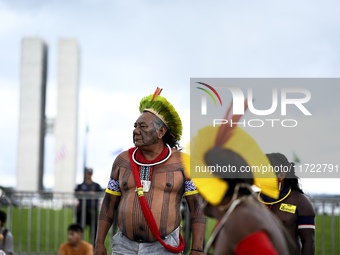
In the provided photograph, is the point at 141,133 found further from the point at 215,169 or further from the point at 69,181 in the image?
the point at 69,181

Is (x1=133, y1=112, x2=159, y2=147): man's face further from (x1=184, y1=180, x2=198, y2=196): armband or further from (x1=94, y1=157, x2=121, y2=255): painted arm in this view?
(x1=184, y1=180, x2=198, y2=196): armband

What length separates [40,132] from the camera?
6172 cm

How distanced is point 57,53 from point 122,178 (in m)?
60.4

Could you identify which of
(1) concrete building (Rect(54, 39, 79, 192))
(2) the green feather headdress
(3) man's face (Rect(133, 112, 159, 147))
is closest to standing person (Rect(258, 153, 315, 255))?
(2) the green feather headdress

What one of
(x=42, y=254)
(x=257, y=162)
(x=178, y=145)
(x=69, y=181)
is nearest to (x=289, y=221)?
(x=178, y=145)

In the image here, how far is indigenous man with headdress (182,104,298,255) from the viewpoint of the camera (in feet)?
8.64

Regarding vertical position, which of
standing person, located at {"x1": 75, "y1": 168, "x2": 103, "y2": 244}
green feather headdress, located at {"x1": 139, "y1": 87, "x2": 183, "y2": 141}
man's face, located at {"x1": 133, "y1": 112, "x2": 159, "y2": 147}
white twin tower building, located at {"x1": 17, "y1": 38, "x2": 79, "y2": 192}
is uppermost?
white twin tower building, located at {"x1": 17, "y1": 38, "x2": 79, "y2": 192}

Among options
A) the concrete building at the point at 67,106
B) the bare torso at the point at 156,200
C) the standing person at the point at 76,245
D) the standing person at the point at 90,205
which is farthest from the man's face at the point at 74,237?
the concrete building at the point at 67,106

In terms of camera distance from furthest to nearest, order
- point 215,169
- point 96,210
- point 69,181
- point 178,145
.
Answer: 1. point 69,181
2. point 96,210
3. point 178,145
4. point 215,169

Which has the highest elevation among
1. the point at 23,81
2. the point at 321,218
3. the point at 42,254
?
the point at 23,81

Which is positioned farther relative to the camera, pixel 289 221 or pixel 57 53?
pixel 57 53

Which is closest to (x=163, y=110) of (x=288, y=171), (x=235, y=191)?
(x=288, y=171)

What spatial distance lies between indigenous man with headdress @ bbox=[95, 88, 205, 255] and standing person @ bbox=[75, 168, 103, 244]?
18.9ft

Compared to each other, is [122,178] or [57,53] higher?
[57,53]
